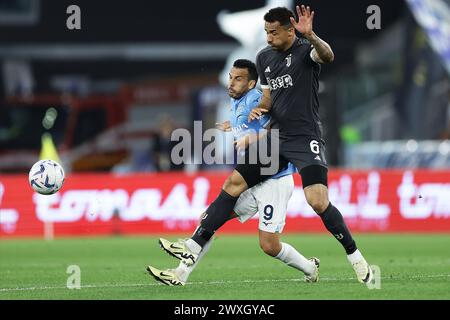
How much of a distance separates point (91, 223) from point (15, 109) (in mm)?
9643

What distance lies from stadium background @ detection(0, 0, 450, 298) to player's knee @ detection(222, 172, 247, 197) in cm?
254

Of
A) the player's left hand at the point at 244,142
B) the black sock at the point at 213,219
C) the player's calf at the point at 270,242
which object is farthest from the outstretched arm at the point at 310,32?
the player's calf at the point at 270,242

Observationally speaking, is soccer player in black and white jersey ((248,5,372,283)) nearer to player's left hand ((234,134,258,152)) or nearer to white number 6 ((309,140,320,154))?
white number 6 ((309,140,320,154))

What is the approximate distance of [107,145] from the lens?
29.3m

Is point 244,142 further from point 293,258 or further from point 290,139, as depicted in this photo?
point 293,258

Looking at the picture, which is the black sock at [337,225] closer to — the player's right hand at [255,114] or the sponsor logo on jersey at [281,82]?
the player's right hand at [255,114]

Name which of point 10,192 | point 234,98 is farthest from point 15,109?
point 234,98

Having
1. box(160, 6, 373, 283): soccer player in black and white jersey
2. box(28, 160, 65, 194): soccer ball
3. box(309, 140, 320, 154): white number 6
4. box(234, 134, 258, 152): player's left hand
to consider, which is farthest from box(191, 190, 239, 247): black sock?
box(28, 160, 65, 194): soccer ball

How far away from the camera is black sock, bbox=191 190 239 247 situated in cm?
1047

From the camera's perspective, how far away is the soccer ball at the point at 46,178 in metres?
11.0

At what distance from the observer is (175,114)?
3091cm

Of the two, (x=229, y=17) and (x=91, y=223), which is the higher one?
(x=229, y=17)

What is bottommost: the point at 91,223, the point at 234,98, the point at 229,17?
the point at 91,223
